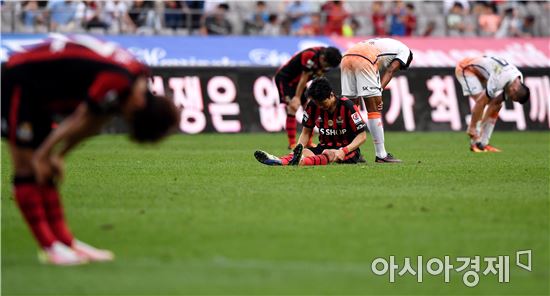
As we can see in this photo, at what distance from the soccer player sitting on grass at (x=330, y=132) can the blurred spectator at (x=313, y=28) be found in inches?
640

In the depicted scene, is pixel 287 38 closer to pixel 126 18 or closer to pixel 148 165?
pixel 126 18

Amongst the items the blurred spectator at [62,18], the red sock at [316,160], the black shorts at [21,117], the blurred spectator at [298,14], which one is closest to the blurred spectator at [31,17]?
the blurred spectator at [62,18]

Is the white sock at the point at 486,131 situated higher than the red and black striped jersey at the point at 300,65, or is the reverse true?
the red and black striped jersey at the point at 300,65

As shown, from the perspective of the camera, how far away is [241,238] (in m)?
9.52

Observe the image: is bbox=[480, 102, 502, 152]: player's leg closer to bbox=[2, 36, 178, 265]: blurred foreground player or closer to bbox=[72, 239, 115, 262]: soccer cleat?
bbox=[2, 36, 178, 265]: blurred foreground player

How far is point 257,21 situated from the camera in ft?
107

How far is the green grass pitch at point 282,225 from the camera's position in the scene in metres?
7.89

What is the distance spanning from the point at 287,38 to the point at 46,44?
23.8m

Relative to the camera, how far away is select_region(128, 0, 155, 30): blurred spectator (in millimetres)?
31281

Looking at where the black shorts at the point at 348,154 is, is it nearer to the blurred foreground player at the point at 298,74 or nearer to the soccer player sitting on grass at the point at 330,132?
→ the soccer player sitting on grass at the point at 330,132

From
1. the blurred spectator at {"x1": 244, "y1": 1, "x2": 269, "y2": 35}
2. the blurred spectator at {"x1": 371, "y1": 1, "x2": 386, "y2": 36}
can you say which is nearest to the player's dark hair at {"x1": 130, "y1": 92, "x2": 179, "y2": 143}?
the blurred spectator at {"x1": 244, "y1": 1, "x2": 269, "y2": 35}

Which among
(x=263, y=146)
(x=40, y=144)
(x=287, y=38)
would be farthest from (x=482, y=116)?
(x=40, y=144)

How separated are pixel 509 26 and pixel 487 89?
15.2 metres

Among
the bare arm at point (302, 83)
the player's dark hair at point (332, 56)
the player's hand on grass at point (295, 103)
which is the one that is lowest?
the player's hand on grass at point (295, 103)
